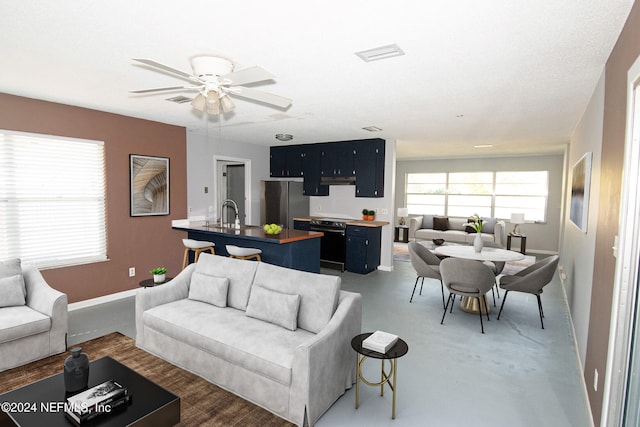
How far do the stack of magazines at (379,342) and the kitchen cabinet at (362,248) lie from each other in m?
3.99

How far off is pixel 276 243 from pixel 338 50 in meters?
2.86

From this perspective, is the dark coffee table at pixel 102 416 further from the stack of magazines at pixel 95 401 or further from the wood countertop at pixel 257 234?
the wood countertop at pixel 257 234

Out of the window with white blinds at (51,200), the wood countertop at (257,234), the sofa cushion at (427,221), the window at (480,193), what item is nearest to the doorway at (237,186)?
the wood countertop at (257,234)

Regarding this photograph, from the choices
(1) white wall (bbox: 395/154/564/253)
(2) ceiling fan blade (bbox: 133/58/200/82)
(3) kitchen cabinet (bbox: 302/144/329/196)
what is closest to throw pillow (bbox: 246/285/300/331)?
(2) ceiling fan blade (bbox: 133/58/200/82)

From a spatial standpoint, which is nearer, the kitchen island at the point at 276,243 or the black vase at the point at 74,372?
the black vase at the point at 74,372

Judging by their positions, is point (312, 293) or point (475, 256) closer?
point (312, 293)

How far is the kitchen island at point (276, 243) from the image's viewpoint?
4.71 metres

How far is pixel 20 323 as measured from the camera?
2.95 metres

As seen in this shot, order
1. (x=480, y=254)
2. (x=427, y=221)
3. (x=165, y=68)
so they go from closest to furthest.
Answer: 1. (x=165, y=68)
2. (x=480, y=254)
3. (x=427, y=221)

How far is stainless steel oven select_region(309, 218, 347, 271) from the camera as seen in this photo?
22.0 ft

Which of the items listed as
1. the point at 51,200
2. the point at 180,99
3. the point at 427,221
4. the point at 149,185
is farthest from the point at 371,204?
the point at 51,200

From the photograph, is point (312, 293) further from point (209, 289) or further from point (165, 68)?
point (165, 68)

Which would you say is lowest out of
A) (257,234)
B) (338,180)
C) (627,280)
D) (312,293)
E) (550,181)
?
(312,293)

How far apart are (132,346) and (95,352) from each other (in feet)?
1.01
